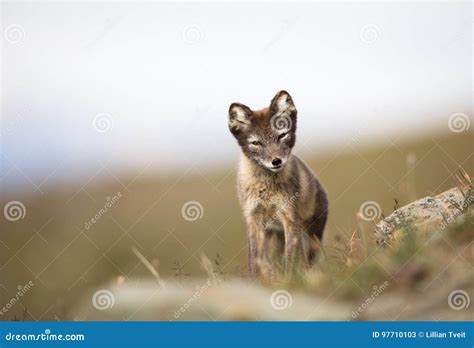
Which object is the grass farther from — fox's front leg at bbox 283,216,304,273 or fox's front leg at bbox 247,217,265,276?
fox's front leg at bbox 283,216,304,273

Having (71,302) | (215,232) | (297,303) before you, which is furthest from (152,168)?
(297,303)

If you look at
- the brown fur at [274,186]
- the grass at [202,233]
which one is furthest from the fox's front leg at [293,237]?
the grass at [202,233]

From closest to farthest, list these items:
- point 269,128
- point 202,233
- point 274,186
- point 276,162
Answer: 1. point 276,162
2. point 269,128
3. point 274,186
4. point 202,233

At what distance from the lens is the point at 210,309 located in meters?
8.47

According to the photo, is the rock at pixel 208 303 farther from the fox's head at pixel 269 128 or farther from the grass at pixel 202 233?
the fox's head at pixel 269 128

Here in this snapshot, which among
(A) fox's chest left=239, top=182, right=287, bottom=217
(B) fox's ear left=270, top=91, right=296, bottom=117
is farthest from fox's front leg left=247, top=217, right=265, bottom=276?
(B) fox's ear left=270, top=91, right=296, bottom=117

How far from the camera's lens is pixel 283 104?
32.6 feet

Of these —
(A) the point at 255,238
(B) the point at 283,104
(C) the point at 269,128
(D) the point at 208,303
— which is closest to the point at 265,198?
(A) the point at 255,238

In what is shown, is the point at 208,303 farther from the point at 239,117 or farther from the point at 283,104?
the point at 283,104

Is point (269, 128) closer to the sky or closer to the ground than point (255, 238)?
closer to the sky

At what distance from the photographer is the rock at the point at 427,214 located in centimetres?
877

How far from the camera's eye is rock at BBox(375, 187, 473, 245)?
877 cm

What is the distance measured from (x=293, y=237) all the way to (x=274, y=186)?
785 millimetres

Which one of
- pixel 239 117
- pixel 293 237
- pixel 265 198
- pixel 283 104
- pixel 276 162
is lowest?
pixel 293 237
